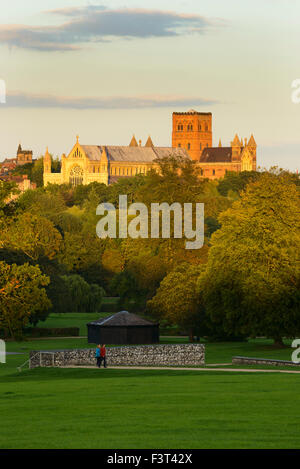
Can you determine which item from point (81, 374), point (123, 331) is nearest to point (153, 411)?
point (81, 374)

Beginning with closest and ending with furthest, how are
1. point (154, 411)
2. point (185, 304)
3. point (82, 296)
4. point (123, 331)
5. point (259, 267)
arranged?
point (154, 411)
point (259, 267)
point (123, 331)
point (185, 304)
point (82, 296)

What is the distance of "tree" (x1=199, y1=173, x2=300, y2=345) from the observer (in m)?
62.2

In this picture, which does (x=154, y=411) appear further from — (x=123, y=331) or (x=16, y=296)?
(x=123, y=331)

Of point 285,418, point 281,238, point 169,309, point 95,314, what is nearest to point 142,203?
point 95,314

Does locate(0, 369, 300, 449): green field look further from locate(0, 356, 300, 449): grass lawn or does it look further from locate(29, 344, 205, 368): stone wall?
locate(29, 344, 205, 368): stone wall

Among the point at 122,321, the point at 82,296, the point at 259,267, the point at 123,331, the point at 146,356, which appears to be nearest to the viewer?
the point at 146,356

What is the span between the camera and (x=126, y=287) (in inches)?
3718

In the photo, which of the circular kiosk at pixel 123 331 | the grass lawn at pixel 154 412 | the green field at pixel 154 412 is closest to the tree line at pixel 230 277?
the circular kiosk at pixel 123 331

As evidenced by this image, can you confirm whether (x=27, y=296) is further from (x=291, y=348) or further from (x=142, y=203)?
(x=142, y=203)

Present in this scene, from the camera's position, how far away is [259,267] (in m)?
64.2

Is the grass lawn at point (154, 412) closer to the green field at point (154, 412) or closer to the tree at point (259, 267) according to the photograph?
the green field at point (154, 412)

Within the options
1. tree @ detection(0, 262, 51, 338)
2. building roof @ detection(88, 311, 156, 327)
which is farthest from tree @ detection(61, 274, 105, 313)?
tree @ detection(0, 262, 51, 338)
